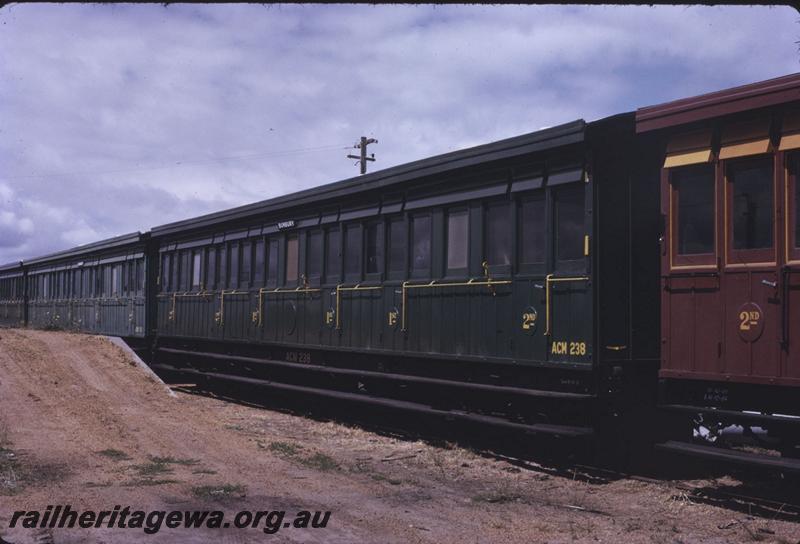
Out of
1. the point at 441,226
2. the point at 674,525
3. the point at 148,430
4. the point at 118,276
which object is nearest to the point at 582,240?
the point at 441,226

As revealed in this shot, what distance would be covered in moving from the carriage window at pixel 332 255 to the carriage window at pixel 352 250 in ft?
0.87

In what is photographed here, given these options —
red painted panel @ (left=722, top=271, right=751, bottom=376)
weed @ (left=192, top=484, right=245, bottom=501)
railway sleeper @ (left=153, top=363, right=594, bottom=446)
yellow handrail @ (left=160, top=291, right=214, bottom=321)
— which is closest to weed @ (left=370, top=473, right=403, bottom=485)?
weed @ (left=192, top=484, right=245, bottom=501)

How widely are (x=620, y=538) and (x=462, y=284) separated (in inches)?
187

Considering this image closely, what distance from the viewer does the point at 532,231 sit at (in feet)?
31.0

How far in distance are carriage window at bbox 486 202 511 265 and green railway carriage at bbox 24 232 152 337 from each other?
13690mm

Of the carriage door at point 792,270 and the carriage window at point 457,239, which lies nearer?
the carriage door at point 792,270

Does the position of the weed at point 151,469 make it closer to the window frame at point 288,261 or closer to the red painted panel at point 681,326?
the red painted panel at point 681,326

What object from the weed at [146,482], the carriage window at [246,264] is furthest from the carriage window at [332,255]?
the weed at [146,482]

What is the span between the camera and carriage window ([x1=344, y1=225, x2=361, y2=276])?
1265cm

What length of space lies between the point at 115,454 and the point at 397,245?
199 inches

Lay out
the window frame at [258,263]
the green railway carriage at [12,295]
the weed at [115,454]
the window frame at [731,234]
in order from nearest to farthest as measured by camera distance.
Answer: the window frame at [731,234] → the weed at [115,454] → the window frame at [258,263] → the green railway carriage at [12,295]

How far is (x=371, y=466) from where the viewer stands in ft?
30.5

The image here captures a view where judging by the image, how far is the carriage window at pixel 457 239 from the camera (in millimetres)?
10500

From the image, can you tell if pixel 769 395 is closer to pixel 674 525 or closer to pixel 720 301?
pixel 720 301
